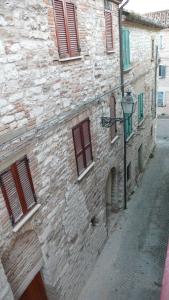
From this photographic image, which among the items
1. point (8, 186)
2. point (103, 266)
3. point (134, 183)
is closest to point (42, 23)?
point (8, 186)

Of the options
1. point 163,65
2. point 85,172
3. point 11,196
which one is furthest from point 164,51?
point 11,196

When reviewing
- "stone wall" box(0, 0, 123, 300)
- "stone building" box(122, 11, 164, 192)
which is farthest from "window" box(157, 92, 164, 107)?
"stone wall" box(0, 0, 123, 300)

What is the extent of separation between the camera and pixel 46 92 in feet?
18.4

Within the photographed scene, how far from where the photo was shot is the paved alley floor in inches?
332

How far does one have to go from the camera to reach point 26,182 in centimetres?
540

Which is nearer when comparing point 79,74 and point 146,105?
point 79,74

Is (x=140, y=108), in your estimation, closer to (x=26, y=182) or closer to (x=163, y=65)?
(x=26, y=182)

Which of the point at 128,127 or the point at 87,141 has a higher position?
the point at 87,141

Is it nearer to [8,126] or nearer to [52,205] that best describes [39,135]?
[8,126]

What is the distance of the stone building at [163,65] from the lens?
22.8 meters

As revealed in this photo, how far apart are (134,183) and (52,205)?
8712 millimetres

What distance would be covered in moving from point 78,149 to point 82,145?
262 mm

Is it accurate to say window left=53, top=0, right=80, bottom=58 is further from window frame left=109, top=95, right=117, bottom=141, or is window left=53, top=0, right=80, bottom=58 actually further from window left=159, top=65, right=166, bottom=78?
window left=159, top=65, right=166, bottom=78

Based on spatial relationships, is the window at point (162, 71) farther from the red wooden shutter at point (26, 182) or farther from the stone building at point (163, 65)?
the red wooden shutter at point (26, 182)
